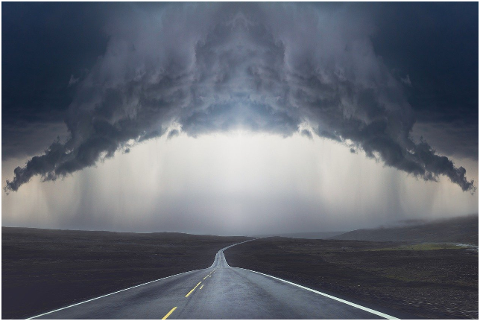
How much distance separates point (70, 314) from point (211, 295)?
612 centimetres

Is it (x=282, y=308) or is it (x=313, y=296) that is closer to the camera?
(x=282, y=308)

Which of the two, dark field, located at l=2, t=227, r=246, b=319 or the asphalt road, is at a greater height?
the asphalt road

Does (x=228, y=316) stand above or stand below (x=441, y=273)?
above

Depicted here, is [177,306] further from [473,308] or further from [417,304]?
[473,308]

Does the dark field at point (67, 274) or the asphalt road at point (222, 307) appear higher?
the asphalt road at point (222, 307)

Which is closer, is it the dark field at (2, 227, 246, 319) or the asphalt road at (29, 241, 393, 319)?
the asphalt road at (29, 241, 393, 319)

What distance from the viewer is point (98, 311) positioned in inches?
555

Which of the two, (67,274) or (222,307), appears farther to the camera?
(67,274)

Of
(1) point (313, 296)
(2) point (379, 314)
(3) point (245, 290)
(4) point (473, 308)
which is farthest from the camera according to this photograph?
(3) point (245, 290)

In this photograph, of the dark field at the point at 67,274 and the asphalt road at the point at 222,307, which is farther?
the dark field at the point at 67,274

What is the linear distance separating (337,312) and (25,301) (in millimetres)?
16214

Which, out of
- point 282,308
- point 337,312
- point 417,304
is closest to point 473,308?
point 417,304

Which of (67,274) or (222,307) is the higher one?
(222,307)

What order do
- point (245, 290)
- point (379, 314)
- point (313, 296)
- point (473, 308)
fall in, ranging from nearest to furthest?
point (379, 314), point (473, 308), point (313, 296), point (245, 290)
